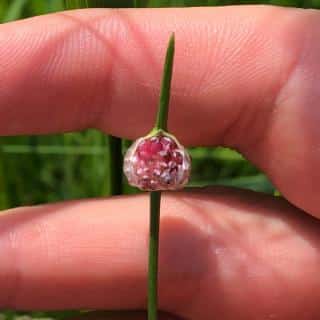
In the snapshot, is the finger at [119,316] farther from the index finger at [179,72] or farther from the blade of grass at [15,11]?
the blade of grass at [15,11]

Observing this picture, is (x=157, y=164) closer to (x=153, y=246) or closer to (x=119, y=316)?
(x=153, y=246)

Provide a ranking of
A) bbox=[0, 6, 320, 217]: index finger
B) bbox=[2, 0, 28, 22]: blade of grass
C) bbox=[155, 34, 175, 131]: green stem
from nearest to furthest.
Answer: bbox=[155, 34, 175, 131]: green stem, bbox=[0, 6, 320, 217]: index finger, bbox=[2, 0, 28, 22]: blade of grass

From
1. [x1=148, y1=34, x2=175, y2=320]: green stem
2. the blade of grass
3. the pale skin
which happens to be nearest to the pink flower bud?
[x1=148, y1=34, x2=175, y2=320]: green stem

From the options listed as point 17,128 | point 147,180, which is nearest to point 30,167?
point 17,128

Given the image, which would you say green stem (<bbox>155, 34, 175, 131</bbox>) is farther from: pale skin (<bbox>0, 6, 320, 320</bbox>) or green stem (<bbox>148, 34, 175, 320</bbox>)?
pale skin (<bbox>0, 6, 320, 320</bbox>)

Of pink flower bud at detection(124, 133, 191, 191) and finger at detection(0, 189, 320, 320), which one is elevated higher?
pink flower bud at detection(124, 133, 191, 191)

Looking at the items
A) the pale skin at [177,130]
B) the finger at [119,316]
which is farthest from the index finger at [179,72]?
the finger at [119,316]
